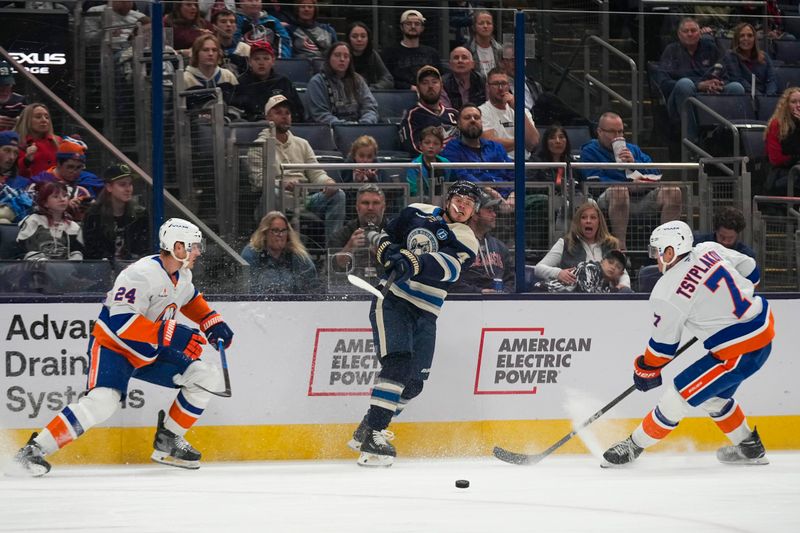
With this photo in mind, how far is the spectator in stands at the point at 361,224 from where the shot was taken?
6.92 m

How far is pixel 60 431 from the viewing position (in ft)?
20.4

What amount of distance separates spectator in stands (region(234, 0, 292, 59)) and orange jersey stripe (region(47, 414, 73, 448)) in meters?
2.30

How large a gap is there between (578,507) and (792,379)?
2353 mm

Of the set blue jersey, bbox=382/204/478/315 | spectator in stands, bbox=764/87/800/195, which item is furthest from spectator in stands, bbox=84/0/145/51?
spectator in stands, bbox=764/87/800/195

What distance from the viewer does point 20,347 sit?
669 cm

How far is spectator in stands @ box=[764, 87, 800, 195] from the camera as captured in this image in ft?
24.6

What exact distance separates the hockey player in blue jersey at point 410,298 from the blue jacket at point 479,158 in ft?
0.94

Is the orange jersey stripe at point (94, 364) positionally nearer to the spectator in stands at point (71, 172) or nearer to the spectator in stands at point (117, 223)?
the spectator in stands at point (117, 223)

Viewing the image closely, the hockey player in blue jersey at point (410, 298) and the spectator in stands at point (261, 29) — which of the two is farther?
the spectator in stands at point (261, 29)

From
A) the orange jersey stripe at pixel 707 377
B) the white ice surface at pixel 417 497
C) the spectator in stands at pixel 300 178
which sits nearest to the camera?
the white ice surface at pixel 417 497

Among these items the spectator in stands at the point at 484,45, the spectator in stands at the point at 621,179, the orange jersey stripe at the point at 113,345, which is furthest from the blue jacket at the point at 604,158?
the orange jersey stripe at the point at 113,345

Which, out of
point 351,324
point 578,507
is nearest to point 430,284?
point 351,324

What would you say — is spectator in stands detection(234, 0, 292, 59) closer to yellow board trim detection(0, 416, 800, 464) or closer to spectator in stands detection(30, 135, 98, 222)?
spectator in stands detection(30, 135, 98, 222)

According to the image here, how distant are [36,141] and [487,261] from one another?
236 centimetres
